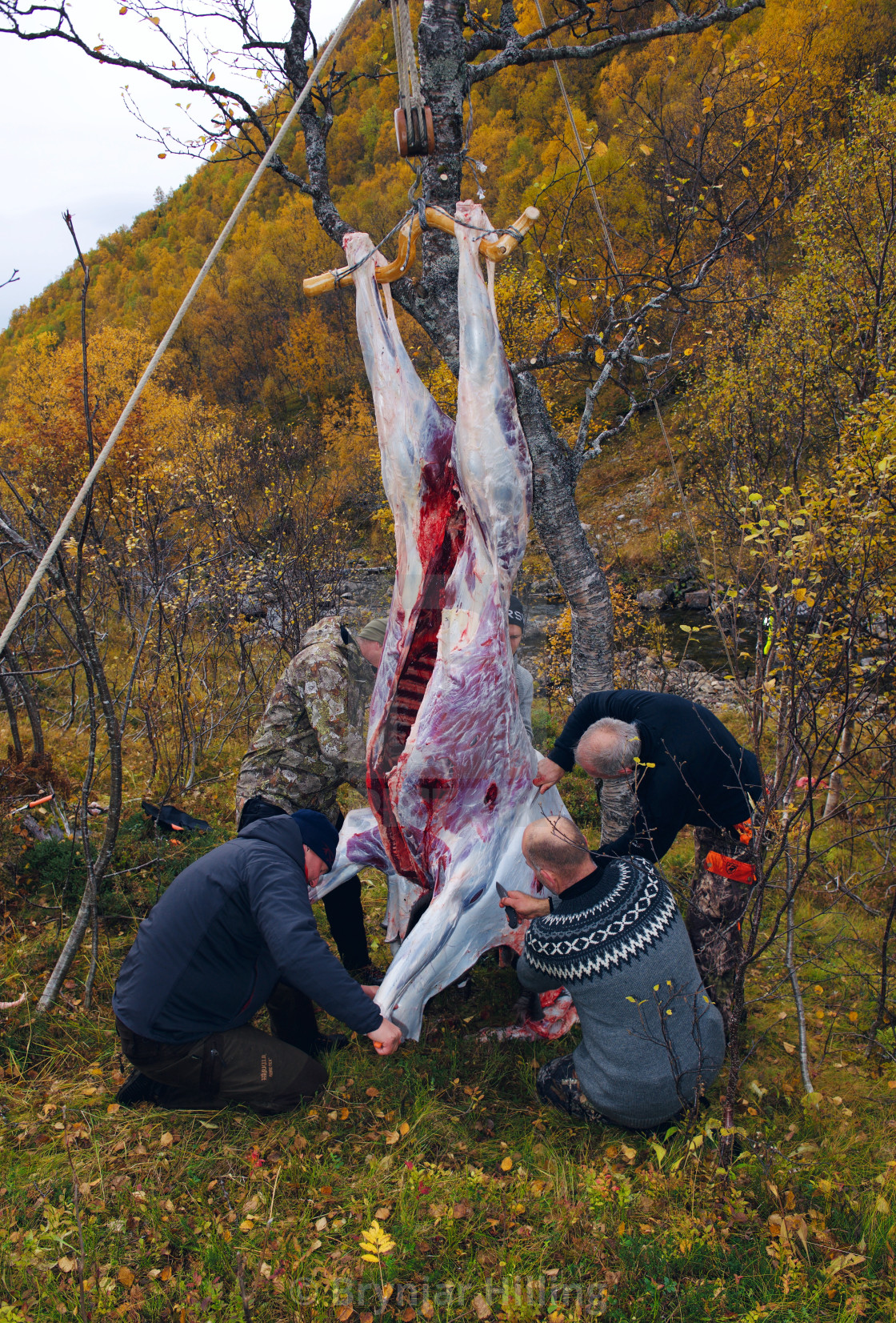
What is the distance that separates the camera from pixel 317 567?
31.7ft

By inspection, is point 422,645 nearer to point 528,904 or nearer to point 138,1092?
point 528,904

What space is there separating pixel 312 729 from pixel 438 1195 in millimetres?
2279

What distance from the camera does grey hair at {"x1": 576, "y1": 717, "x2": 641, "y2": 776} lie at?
3.10 m

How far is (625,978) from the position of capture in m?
2.54

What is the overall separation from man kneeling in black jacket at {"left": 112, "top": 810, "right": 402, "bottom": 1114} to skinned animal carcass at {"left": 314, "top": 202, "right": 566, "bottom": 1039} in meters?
0.37

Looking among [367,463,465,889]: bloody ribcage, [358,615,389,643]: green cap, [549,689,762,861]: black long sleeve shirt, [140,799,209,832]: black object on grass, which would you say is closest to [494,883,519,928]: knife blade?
[367,463,465,889]: bloody ribcage

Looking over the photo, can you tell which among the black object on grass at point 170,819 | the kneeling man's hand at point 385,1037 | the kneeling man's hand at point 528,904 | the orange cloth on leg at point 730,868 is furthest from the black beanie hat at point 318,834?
the black object on grass at point 170,819

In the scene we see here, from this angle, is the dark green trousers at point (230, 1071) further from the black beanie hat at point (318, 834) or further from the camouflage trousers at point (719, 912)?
the camouflage trousers at point (719, 912)

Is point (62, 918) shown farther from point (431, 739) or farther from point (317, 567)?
point (317, 567)

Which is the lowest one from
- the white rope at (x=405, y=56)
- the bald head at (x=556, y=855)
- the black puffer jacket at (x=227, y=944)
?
the bald head at (x=556, y=855)

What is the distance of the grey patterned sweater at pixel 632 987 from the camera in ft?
8.36

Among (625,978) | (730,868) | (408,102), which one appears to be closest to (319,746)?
(625,978)

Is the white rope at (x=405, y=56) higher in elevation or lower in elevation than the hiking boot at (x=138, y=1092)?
higher

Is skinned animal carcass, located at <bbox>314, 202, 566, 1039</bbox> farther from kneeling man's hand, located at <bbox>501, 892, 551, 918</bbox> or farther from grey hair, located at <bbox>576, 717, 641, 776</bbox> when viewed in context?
grey hair, located at <bbox>576, 717, 641, 776</bbox>
